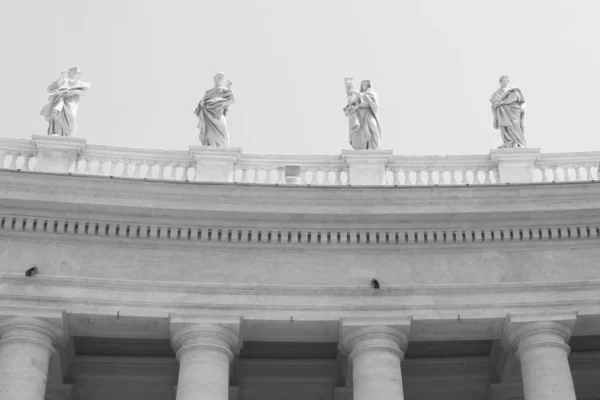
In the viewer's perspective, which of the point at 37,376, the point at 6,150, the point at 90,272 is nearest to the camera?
the point at 37,376

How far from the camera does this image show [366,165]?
3097 centimetres

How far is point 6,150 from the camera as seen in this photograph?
101 ft

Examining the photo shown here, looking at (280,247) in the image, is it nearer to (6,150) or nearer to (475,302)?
(475,302)

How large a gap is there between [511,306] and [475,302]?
0.79m

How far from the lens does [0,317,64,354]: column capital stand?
27469 millimetres

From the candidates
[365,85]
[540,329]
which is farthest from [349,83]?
[540,329]

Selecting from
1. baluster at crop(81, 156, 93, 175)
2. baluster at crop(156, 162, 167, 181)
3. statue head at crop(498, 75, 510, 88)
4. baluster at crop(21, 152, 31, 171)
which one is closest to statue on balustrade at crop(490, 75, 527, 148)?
statue head at crop(498, 75, 510, 88)

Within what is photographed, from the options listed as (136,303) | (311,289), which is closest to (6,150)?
(136,303)

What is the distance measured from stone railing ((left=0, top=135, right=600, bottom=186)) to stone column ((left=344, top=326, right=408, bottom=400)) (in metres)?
4.00

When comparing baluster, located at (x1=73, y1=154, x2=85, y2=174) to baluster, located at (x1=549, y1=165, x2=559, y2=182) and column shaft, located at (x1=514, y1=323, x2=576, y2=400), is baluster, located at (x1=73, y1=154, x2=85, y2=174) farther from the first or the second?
baluster, located at (x1=549, y1=165, x2=559, y2=182)

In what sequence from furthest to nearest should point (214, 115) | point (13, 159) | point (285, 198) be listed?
point (214, 115), point (13, 159), point (285, 198)

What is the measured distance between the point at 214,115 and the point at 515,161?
7354 mm

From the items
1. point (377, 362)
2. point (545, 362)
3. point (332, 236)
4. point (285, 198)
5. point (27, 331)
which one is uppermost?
point (285, 198)

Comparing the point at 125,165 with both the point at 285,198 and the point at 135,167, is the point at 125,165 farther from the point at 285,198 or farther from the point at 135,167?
the point at 285,198
